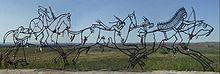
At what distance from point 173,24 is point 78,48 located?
3456mm

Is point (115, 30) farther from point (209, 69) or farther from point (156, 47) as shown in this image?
point (209, 69)

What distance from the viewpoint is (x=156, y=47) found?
1441cm

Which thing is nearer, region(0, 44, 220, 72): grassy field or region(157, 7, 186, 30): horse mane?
region(157, 7, 186, 30): horse mane

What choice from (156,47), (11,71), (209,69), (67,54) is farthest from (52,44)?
(209,69)

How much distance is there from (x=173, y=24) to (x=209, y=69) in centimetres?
215

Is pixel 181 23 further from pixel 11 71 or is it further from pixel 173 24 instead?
pixel 11 71

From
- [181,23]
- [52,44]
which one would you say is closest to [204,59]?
[181,23]

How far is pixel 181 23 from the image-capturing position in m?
14.3

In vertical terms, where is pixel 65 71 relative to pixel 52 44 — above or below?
below

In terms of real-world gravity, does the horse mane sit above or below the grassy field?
above

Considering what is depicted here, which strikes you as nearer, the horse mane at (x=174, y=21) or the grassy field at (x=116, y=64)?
the horse mane at (x=174, y=21)

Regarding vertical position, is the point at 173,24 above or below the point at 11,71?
above

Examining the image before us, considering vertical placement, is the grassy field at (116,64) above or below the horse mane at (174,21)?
below

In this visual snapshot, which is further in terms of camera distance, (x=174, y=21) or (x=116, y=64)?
(x=116, y=64)
